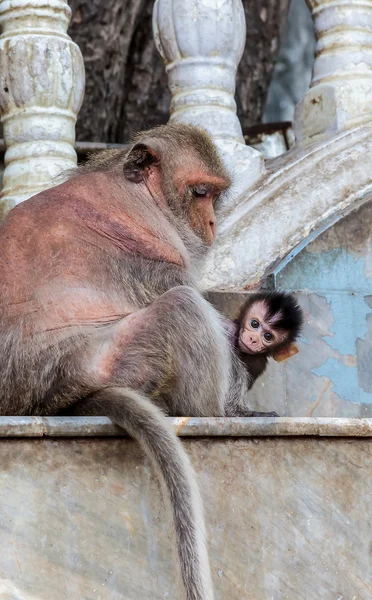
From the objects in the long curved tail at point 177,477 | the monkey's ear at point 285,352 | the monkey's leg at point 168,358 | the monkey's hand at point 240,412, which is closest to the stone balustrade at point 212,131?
the monkey's ear at point 285,352

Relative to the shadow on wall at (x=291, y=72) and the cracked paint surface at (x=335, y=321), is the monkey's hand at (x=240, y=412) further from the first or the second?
the shadow on wall at (x=291, y=72)

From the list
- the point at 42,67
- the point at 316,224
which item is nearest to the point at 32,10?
the point at 42,67

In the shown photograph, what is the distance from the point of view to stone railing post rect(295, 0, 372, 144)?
5.07 metres

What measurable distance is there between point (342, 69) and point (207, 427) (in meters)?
2.23

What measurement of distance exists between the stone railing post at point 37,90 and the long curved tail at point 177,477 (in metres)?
1.71

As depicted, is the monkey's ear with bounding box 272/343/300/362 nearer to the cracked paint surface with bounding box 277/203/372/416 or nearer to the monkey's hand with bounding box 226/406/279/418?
Answer: the cracked paint surface with bounding box 277/203/372/416

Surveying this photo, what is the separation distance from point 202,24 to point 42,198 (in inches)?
47.5

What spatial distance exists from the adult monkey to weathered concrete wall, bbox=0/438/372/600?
0.19m

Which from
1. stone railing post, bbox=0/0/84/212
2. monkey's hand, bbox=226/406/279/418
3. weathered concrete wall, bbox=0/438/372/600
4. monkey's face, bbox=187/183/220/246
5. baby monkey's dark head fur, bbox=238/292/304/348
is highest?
stone railing post, bbox=0/0/84/212

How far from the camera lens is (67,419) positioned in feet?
10.5

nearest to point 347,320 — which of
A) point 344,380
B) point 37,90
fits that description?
point 344,380

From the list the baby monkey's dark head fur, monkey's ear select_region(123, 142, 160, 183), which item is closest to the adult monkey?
monkey's ear select_region(123, 142, 160, 183)

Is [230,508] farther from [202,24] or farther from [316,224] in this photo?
[202,24]

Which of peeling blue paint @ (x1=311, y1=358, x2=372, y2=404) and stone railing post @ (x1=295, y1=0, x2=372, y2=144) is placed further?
→ stone railing post @ (x1=295, y1=0, x2=372, y2=144)
